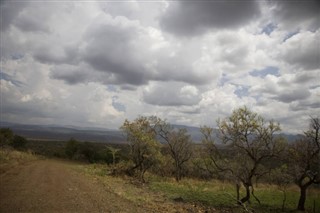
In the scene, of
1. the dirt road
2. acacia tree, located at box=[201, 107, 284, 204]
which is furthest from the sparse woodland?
the dirt road

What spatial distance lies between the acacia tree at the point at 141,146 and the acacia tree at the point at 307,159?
18139mm

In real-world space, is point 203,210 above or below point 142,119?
below

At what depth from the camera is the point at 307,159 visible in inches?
885

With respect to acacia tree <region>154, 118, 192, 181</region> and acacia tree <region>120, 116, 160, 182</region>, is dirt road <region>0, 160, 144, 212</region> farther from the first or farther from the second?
acacia tree <region>154, 118, 192, 181</region>

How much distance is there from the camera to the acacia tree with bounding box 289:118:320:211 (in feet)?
72.4

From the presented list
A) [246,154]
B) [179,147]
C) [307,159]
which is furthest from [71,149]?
[307,159]

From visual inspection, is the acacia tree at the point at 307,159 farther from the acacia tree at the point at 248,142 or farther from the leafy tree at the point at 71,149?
the leafy tree at the point at 71,149

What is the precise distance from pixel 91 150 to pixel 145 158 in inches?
1427

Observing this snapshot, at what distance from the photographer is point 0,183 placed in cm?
2094

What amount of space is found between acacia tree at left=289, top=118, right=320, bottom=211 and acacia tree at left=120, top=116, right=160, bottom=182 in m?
18.1

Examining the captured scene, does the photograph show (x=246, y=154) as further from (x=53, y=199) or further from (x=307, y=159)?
(x=53, y=199)

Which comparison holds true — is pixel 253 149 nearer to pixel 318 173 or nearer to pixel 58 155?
pixel 318 173

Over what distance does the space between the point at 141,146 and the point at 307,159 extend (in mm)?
20783

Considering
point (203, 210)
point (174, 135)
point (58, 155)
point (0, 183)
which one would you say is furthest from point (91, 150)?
point (203, 210)
